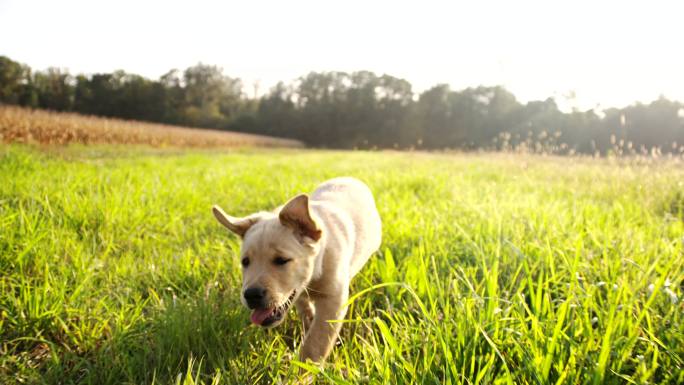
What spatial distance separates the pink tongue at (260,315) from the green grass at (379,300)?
0.12 m

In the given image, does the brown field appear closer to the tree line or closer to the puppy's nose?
the puppy's nose

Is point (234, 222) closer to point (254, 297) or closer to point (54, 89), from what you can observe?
point (254, 297)

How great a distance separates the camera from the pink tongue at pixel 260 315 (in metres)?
1.74

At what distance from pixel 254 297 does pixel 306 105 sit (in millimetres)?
61005

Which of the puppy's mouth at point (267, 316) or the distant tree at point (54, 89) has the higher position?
the distant tree at point (54, 89)

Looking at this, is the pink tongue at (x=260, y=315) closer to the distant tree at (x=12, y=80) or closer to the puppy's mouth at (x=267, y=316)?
the puppy's mouth at (x=267, y=316)

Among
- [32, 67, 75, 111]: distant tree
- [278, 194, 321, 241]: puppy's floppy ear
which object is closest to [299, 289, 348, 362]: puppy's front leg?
[278, 194, 321, 241]: puppy's floppy ear

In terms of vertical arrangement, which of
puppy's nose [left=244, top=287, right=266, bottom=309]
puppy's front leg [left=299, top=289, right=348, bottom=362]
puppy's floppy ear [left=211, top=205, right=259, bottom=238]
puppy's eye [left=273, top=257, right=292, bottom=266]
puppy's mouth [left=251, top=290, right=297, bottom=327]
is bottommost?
puppy's front leg [left=299, top=289, right=348, bottom=362]

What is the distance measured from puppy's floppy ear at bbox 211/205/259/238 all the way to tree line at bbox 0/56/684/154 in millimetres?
42096

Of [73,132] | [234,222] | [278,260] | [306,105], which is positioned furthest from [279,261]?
[306,105]

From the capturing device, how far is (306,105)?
198ft

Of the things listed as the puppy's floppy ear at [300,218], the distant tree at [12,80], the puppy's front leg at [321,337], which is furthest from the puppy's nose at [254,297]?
the distant tree at [12,80]

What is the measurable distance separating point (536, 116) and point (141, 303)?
1861 inches

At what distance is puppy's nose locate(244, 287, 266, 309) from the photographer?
173 centimetres
